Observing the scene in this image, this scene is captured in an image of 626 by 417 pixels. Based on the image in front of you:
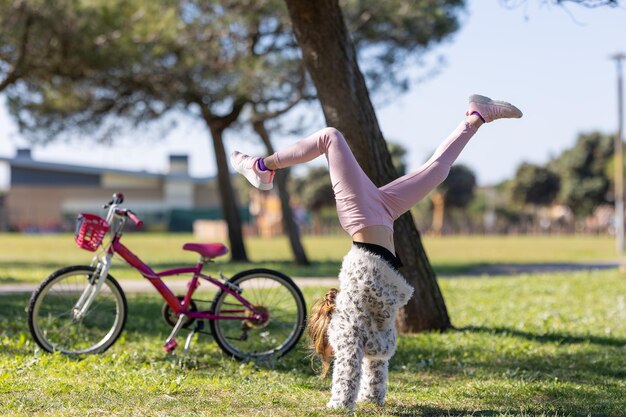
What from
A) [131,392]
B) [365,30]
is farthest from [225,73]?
[131,392]

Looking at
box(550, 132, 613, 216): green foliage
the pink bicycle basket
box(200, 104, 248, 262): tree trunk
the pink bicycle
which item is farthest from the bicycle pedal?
box(550, 132, 613, 216): green foliage

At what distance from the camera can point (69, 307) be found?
6.28 meters

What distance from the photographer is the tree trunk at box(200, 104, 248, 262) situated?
20047 mm

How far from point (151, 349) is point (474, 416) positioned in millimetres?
2947

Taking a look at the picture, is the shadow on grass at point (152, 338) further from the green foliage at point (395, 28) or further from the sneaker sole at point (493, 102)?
the green foliage at point (395, 28)

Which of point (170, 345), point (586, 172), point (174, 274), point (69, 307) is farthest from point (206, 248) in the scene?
point (586, 172)

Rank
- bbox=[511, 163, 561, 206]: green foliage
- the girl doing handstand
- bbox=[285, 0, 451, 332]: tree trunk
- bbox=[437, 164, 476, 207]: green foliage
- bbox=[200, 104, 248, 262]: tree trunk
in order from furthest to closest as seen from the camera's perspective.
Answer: bbox=[511, 163, 561, 206]: green foliage < bbox=[437, 164, 476, 207]: green foliage < bbox=[200, 104, 248, 262]: tree trunk < bbox=[285, 0, 451, 332]: tree trunk < the girl doing handstand

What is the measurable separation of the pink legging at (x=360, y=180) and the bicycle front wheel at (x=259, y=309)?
5.52 feet

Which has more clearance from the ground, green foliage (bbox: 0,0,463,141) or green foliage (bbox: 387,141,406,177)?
green foliage (bbox: 0,0,463,141)

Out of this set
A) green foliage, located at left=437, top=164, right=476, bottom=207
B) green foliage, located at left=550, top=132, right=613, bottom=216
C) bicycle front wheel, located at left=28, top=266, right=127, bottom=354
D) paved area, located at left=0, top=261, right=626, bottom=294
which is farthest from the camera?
green foliage, located at left=437, top=164, right=476, bottom=207

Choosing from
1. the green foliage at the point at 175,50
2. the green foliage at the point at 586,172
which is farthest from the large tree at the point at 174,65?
the green foliage at the point at 586,172

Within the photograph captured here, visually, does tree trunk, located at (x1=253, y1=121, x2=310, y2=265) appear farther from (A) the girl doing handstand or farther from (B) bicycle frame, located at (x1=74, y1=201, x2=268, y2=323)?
(A) the girl doing handstand

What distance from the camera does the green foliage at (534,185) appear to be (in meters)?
68.6

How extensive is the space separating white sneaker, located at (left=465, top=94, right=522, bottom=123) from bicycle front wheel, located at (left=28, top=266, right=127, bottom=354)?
9.41 ft
